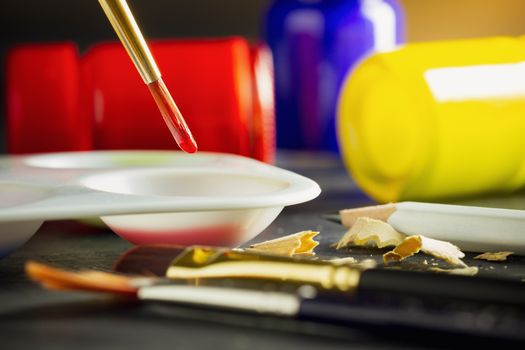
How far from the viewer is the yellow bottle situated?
2.00 ft

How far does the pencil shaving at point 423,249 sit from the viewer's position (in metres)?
0.47

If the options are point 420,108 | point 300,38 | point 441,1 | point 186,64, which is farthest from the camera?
point 441,1

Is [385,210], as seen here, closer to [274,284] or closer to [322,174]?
[274,284]

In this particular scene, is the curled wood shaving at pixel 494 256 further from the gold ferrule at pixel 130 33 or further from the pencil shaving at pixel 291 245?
the gold ferrule at pixel 130 33

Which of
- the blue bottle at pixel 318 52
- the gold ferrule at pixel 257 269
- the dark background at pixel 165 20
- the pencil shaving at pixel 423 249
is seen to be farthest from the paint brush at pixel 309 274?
the dark background at pixel 165 20

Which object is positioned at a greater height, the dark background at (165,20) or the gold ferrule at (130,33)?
the dark background at (165,20)

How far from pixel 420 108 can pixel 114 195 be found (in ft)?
0.85

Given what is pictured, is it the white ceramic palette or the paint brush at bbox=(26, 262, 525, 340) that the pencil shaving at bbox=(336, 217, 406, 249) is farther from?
the paint brush at bbox=(26, 262, 525, 340)

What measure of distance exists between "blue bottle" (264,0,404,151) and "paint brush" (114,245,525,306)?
19.2 inches

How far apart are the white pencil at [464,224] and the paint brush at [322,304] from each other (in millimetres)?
145

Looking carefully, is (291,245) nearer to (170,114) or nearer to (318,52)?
(170,114)

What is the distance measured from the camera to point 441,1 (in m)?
1.02

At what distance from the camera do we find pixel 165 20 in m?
1.05

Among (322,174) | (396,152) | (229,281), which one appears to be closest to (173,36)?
(322,174)
